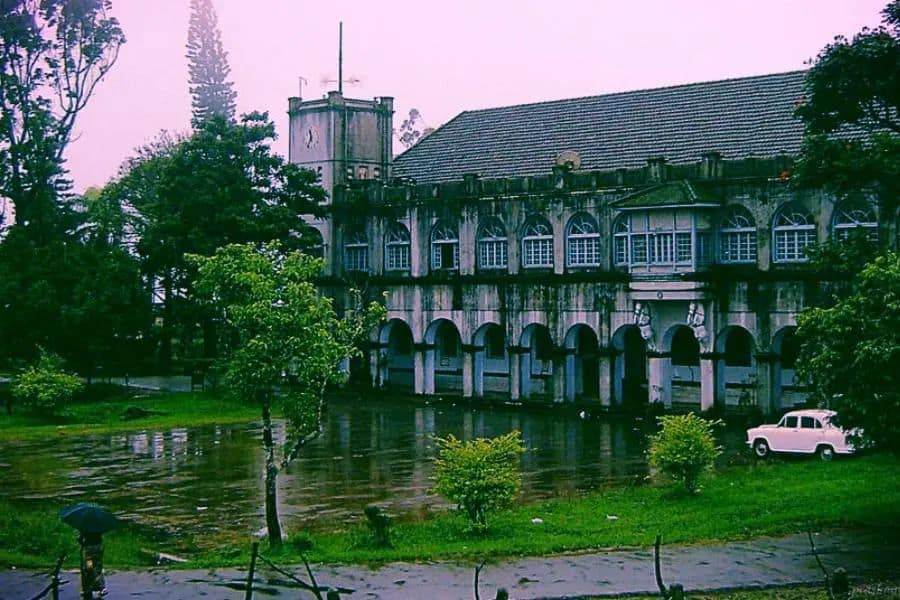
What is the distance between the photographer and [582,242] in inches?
1499

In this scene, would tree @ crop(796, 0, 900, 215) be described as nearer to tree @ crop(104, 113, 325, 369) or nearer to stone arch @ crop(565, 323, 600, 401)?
stone arch @ crop(565, 323, 600, 401)

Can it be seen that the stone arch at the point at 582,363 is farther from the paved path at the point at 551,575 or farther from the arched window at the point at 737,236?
the paved path at the point at 551,575

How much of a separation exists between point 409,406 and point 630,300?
26.5ft

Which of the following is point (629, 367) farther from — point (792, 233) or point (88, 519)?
point (88, 519)

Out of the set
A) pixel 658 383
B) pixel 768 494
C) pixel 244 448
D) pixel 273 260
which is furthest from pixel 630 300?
pixel 273 260

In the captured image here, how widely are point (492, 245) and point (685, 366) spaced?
288 inches

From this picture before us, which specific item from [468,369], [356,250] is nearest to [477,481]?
[468,369]

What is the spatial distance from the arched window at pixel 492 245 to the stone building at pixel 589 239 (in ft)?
0.23

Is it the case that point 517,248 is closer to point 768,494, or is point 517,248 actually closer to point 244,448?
point 244,448

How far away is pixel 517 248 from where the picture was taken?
39.5 m

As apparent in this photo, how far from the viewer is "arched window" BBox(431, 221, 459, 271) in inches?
1636

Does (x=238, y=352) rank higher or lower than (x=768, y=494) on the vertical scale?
higher

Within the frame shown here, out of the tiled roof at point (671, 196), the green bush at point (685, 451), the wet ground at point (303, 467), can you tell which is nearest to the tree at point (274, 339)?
the wet ground at point (303, 467)

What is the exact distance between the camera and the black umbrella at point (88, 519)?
13359 millimetres
